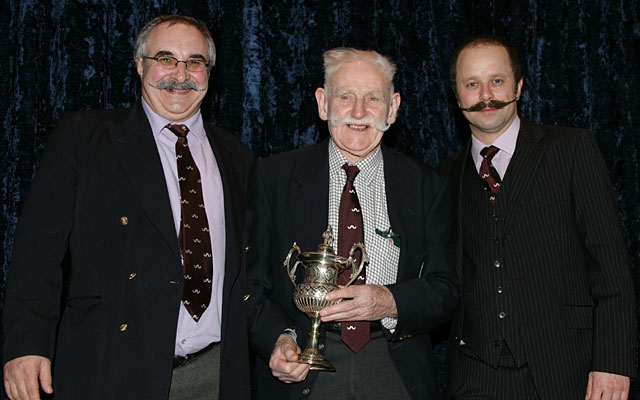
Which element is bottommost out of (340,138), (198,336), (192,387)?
(192,387)

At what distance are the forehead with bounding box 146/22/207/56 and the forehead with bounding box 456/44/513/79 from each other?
109 cm

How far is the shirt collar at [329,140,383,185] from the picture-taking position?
2131 mm

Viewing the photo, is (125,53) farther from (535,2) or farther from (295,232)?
(535,2)

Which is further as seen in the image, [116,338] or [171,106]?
[171,106]

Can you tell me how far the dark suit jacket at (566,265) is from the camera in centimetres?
204

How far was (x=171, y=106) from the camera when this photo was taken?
7.23 feet

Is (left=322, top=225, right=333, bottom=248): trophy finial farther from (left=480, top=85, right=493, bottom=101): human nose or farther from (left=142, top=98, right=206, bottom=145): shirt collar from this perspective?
(left=480, top=85, right=493, bottom=101): human nose

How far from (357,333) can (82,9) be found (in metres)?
2.46

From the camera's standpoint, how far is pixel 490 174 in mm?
2303

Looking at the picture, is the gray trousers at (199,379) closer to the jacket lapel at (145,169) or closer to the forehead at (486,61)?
the jacket lapel at (145,169)

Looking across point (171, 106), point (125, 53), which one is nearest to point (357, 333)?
point (171, 106)

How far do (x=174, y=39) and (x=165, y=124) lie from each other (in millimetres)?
336

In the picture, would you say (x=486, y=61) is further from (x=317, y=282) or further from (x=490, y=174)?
(x=317, y=282)

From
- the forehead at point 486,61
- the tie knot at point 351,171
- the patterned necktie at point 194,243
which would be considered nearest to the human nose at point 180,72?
the patterned necktie at point 194,243
